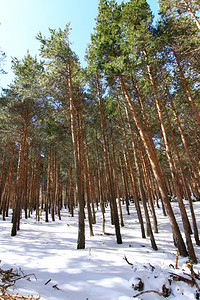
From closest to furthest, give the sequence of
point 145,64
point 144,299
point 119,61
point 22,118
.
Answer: point 144,299
point 119,61
point 145,64
point 22,118

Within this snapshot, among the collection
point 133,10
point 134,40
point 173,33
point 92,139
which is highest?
point 133,10

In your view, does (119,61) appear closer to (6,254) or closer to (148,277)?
(148,277)

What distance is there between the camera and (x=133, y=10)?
8.36 meters

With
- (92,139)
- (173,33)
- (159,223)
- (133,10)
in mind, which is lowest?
(159,223)

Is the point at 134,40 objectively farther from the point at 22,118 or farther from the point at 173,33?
the point at 22,118

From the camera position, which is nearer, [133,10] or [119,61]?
[119,61]

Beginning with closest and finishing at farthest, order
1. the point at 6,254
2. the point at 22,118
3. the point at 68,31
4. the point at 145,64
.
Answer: the point at 6,254, the point at 145,64, the point at 68,31, the point at 22,118

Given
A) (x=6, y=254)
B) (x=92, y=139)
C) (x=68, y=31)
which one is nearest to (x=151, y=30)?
(x=68, y=31)

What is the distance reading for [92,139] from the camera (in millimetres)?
15547

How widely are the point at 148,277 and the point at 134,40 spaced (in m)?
9.06

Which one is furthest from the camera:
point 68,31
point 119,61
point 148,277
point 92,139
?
point 92,139

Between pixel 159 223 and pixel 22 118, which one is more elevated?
pixel 22 118

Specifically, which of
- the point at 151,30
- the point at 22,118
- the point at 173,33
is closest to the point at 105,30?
the point at 151,30

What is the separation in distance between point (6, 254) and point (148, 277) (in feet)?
16.7
